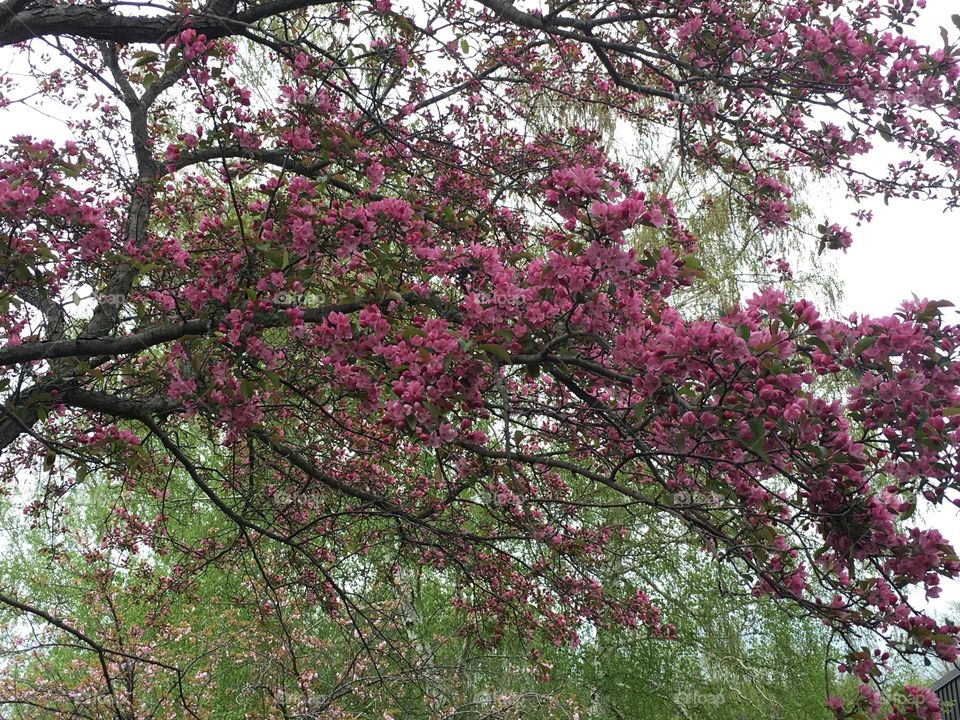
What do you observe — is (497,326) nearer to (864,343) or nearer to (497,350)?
(497,350)

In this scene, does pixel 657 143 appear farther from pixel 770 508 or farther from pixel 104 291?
pixel 770 508

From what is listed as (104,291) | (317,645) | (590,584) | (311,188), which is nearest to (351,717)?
(317,645)

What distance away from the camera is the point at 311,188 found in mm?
2877

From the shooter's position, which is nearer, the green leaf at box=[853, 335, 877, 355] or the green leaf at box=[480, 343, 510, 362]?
the green leaf at box=[853, 335, 877, 355]

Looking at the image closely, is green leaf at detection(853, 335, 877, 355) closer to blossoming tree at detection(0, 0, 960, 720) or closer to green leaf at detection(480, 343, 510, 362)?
blossoming tree at detection(0, 0, 960, 720)

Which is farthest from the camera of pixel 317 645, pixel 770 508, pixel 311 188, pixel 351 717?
pixel 317 645

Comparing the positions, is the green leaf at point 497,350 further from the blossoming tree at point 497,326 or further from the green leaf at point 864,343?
the green leaf at point 864,343

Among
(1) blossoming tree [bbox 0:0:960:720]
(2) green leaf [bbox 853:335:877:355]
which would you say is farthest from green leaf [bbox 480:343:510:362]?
(2) green leaf [bbox 853:335:877:355]

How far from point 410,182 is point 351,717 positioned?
13.1 feet

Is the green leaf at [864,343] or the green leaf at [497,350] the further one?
the green leaf at [497,350]

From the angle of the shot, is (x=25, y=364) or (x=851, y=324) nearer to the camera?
(x=851, y=324)

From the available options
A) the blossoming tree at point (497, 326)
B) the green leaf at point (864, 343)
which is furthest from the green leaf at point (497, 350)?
the green leaf at point (864, 343)

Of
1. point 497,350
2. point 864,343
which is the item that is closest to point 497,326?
point 497,350

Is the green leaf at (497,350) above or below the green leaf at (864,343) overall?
above
